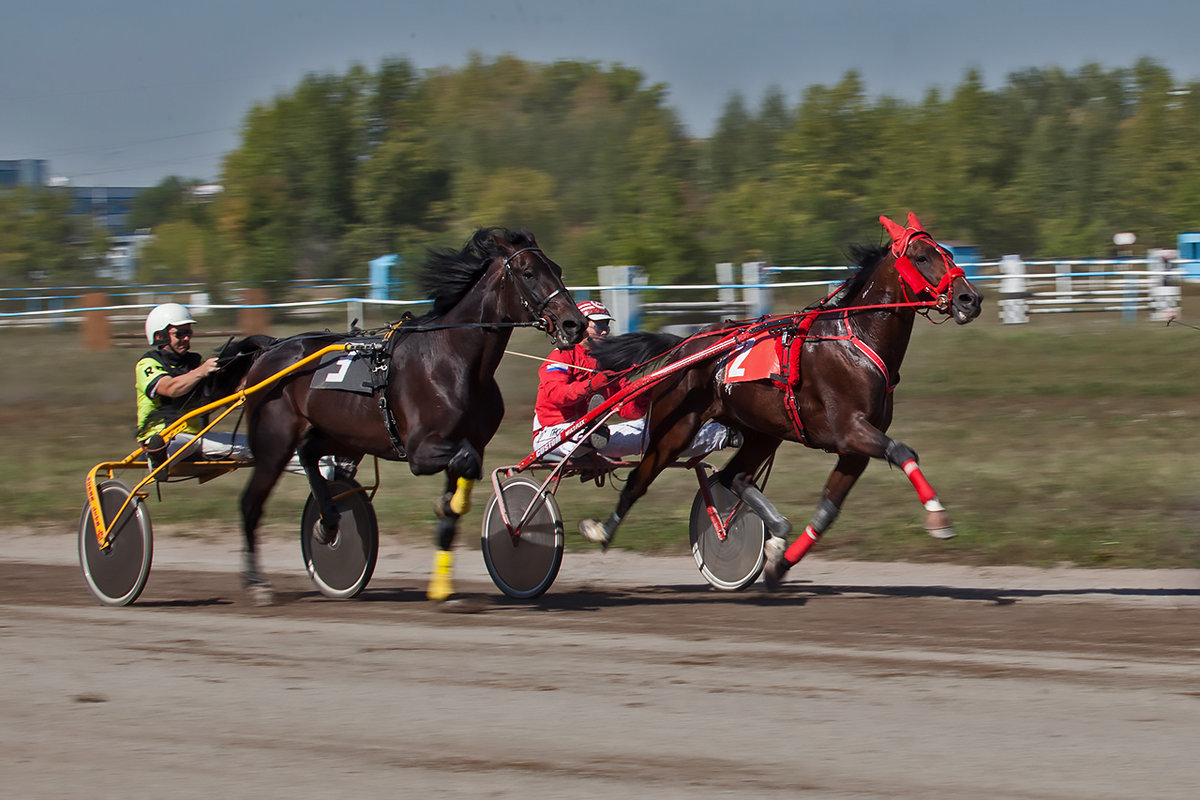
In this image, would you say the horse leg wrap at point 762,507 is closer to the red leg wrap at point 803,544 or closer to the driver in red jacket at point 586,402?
the red leg wrap at point 803,544

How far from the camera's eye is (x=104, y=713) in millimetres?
5000

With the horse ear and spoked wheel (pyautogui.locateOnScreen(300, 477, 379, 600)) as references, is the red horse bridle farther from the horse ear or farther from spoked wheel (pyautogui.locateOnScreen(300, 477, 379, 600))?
spoked wheel (pyautogui.locateOnScreen(300, 477, 379, 600))

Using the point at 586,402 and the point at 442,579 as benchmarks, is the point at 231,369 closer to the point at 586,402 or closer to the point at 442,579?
the point at 442,579

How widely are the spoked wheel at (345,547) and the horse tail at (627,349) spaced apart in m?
1.61

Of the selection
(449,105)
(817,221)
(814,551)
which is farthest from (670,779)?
(449,105)

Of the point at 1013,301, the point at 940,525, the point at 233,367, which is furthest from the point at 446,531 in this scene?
the point at 1013,301

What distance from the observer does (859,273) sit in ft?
24.8

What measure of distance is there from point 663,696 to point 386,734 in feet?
3.43

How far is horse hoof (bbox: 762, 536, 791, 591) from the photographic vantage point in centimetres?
745

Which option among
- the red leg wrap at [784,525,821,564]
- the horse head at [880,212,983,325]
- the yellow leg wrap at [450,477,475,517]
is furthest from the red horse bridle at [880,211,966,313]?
the yellow leg wrap at [450,477,475,517]

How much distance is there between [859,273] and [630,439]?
1596 millimetres

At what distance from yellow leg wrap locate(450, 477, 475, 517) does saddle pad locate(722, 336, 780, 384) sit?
161 centimetres

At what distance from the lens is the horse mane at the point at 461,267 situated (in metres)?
7.34

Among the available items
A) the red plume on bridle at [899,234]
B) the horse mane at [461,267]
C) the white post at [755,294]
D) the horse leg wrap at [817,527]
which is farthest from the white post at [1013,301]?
the horse mane at [461,267]
